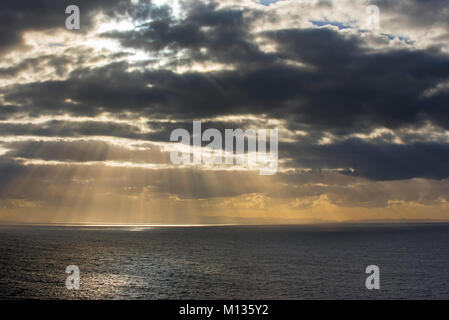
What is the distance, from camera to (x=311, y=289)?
78.1 meters

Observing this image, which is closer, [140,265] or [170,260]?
[140,265]

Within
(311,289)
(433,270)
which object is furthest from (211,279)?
(433,270)
